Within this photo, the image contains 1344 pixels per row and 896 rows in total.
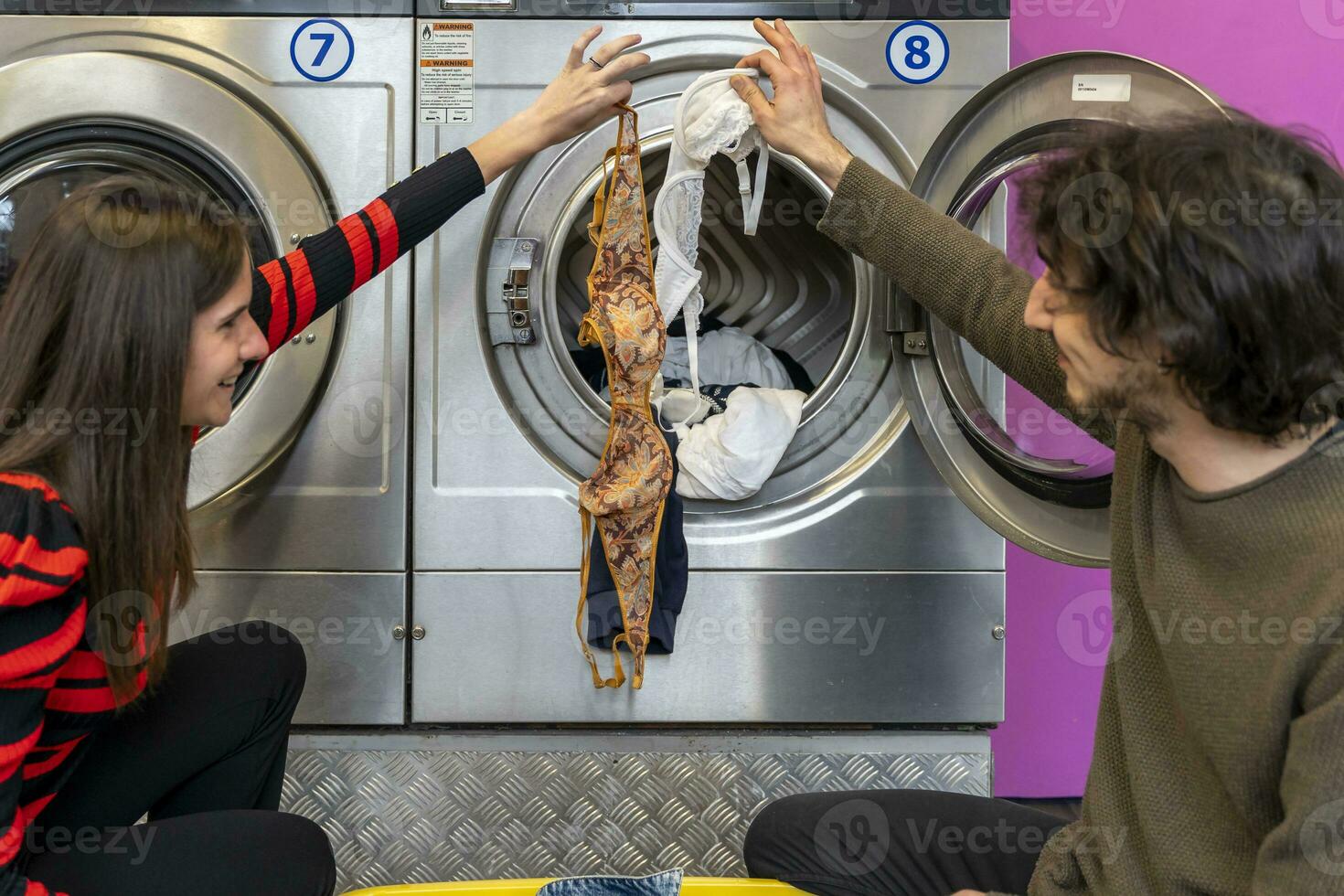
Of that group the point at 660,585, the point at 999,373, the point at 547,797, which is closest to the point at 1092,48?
the point at 999,373

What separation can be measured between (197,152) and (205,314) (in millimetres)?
704

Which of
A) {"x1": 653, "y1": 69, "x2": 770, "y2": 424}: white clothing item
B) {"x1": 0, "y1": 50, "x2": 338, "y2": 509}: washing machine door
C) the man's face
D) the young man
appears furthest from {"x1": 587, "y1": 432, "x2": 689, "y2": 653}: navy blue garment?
the man's face

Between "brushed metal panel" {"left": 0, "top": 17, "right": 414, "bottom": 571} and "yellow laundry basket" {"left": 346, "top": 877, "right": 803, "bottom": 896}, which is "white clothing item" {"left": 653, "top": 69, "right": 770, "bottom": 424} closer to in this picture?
"brushed metal panel" {"left": 0, "top": 17, "right": 414, "bottom": 571}

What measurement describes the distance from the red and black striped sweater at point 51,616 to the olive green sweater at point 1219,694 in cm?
92

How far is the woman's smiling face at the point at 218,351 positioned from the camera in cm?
106

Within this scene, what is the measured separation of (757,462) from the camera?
1578mm

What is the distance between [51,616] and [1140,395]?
0.94 metres

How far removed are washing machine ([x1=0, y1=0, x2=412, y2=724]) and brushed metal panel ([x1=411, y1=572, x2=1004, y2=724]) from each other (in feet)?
0.33

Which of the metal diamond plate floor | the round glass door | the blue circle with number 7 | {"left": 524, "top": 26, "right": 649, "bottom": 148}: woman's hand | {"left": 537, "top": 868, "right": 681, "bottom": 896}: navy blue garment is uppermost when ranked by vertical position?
the blue circle with number 7

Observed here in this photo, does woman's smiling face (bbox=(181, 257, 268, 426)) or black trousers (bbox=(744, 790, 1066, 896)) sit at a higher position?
woman's smiling face (bbox=(181, 257, 268, 426))

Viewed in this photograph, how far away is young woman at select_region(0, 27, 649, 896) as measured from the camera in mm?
902

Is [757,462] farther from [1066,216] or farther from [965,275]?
[1066,216]

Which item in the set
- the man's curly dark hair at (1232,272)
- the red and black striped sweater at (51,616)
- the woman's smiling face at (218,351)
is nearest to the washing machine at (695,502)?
the red and black striped sweater at (51,616)

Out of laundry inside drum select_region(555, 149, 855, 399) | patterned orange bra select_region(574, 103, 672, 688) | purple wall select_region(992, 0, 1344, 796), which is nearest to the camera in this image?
patterned orange bra select_region(574, 103, 672, 688)
